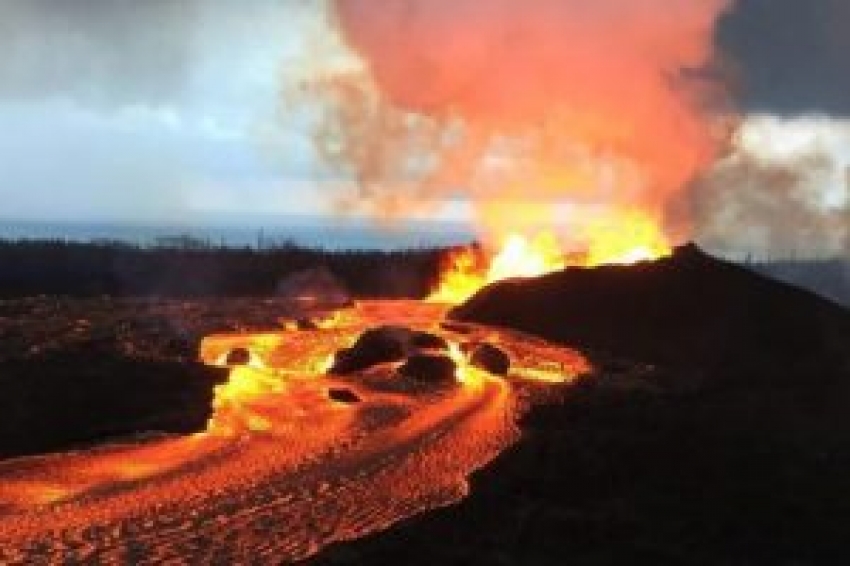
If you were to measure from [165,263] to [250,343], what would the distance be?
82.5m

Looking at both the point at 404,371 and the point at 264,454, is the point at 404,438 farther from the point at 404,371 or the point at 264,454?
the point at 404,371

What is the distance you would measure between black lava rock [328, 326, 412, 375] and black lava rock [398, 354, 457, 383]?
2866mm

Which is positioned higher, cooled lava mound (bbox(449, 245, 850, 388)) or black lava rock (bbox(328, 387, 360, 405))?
cooled lava mound (bbox(449, 245, 850, 388))

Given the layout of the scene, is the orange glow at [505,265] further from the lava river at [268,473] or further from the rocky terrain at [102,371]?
the lava river at [268,473]

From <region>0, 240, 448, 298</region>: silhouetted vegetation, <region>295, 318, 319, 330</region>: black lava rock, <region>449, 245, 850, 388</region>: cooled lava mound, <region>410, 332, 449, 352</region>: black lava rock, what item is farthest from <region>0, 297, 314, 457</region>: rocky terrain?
<region>0, 240, 448, 298</region>: silhouetted vegetation

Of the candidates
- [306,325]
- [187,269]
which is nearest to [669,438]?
[306,325]

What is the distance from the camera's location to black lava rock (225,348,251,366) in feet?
250

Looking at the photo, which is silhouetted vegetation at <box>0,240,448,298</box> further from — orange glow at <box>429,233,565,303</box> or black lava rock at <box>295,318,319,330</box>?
black lava rock at <box>295,318,319,330</box>

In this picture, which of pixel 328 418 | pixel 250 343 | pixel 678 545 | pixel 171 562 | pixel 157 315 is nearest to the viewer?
pixel 171 562

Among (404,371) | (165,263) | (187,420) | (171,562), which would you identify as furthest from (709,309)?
(165,263)

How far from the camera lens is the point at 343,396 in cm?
6588

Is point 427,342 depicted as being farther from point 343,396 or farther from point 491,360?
point 343,396

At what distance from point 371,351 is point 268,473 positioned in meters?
28.9

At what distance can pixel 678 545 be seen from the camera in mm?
42156
